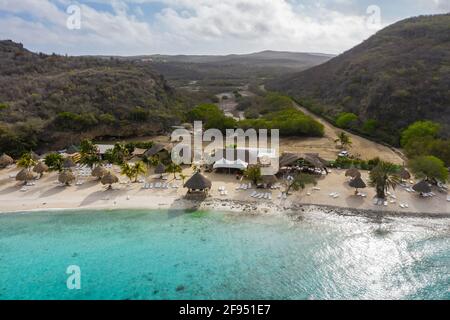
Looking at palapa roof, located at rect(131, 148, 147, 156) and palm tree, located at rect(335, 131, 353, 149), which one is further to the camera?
palm tree, located at rect(335, 131, 353, 149)

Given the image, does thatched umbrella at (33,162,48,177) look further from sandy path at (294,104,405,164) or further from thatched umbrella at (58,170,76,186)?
sandy path at (294,104,405,164)

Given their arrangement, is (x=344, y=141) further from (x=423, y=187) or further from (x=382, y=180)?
(x=382, y=180)

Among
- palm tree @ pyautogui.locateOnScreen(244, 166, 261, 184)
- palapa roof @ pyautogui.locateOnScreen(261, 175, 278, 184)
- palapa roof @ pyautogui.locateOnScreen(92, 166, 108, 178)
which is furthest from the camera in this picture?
palapa roof @ pyautogui.locateOnScreen(92, 166, 108, 178)

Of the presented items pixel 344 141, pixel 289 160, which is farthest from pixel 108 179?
pixel 344 141

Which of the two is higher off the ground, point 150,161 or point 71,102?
point 71,102

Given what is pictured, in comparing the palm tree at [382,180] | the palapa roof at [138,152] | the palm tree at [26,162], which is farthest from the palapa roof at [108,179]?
the palm tree at [382,180]

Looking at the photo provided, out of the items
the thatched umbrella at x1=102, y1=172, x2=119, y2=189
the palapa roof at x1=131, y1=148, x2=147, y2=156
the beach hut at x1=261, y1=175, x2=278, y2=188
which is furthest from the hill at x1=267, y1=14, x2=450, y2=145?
the thatched umbrella at x1=102, y1=172, x2=119, y2=189
